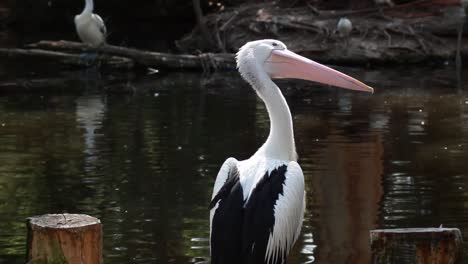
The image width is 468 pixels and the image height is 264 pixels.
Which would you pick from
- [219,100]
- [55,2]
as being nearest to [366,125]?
[219,100]

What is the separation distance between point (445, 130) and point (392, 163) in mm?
1796

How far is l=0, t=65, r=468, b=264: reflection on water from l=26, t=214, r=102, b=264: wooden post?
153cm

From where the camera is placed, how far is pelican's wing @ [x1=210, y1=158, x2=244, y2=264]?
4410 mm

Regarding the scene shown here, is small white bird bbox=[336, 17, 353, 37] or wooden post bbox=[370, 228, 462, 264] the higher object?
small white bird bbox=[336, 17, 353, 37]

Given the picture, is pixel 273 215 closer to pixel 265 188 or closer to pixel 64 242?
pixel 265 188

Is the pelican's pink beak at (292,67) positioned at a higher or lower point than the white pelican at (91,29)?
lower

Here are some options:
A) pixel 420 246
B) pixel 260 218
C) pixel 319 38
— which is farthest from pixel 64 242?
pixel 319 38

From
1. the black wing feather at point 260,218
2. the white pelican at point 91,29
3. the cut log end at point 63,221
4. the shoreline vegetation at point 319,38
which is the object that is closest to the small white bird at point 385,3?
the shoreline vegetation at point 319,38

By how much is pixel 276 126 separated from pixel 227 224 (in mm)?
862

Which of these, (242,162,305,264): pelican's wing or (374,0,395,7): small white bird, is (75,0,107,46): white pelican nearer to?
(374,0,395,7): small white bird

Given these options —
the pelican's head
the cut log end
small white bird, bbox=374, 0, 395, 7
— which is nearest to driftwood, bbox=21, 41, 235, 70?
small white bird, bbox=374, 0, 395, 7

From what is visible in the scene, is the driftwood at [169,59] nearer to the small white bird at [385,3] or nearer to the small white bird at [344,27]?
the small white bird at [344,27]

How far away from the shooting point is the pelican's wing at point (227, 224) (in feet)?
14.5

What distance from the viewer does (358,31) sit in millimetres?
18125
